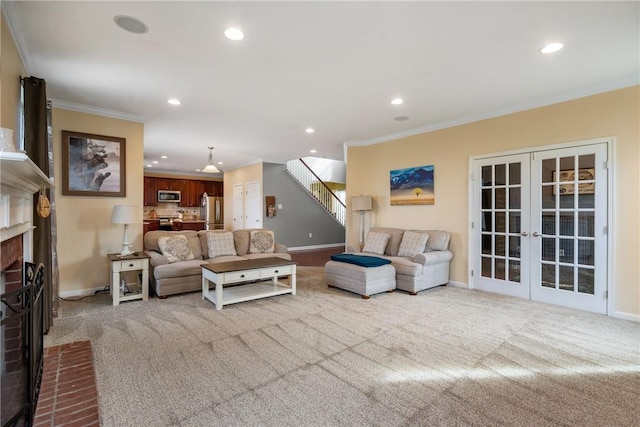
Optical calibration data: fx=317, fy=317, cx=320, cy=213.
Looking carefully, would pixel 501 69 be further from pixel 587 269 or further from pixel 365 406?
pixel 365 406

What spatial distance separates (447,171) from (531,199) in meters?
1.27

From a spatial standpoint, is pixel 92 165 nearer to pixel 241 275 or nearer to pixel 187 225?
pixel 241 275

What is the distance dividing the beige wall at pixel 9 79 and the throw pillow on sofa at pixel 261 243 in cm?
342

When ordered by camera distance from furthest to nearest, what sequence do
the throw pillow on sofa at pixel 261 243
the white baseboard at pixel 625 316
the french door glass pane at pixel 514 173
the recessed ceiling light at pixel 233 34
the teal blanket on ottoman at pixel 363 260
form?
the throw pillow on sofa at pixel 261 243 → the teal blanket on ottoman at pixel 363 260 → the french door glass pane at pixel 514 173 → the white baseboard at pixel 625 316 → the recessed ceiling light at pixel 233 34

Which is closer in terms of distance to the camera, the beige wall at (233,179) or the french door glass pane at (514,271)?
the french door glass pane at (514,271)

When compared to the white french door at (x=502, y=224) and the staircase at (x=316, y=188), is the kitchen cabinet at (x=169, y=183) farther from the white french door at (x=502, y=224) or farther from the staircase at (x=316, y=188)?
the white french door at (x=502, y=224)

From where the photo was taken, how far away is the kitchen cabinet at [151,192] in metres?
9.86

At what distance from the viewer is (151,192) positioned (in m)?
9.93

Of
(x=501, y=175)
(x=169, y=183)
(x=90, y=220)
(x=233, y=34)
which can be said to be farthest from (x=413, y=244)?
(x=169, y=183)

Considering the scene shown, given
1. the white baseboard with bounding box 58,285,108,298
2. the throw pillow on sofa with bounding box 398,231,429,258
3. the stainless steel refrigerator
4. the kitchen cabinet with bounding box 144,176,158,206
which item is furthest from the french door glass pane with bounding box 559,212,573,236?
the kitchen cabinet with bounding box 144,176,158,206

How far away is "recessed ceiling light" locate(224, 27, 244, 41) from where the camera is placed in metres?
2.51

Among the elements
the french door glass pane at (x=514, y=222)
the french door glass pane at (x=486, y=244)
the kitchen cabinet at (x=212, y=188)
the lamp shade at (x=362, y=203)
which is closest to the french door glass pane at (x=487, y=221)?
the french door glass pane at (x=486, y=244)

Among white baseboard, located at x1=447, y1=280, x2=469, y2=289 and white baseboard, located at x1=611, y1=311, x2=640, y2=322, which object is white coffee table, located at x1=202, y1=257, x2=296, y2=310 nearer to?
white baseboard, located at x1=447, y1=280, x2=469, y2=289

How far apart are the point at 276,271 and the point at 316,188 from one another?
6.24 meters
